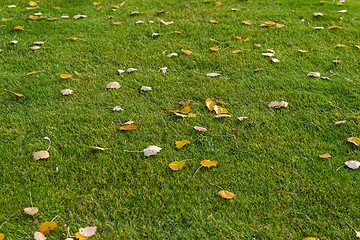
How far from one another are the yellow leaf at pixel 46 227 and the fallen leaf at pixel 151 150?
0.80 metres

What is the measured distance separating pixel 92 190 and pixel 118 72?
1.65 m

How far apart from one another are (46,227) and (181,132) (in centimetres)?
120

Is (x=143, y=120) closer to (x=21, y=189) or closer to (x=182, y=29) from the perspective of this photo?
(x=21, y=189)

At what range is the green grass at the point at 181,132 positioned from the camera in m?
2.46

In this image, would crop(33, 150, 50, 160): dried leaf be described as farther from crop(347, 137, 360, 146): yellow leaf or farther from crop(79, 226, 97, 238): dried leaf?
crop(347, 137, 360, 146): yellow leaf

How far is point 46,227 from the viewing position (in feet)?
7.80

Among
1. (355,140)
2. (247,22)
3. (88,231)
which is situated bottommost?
(88,231)

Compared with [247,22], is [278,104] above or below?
below

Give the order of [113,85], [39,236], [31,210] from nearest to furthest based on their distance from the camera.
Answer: [39,236] < [31,210] < [113,85]

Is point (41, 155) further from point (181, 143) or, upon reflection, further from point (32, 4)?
point (32, 4)

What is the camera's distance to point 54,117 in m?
3.38

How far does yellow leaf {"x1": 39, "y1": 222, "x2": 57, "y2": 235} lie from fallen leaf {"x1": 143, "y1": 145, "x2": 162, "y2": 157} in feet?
2.63

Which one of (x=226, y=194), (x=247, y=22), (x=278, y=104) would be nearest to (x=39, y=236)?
(x=226, y=194)

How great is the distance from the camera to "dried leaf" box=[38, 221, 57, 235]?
2.36 m
